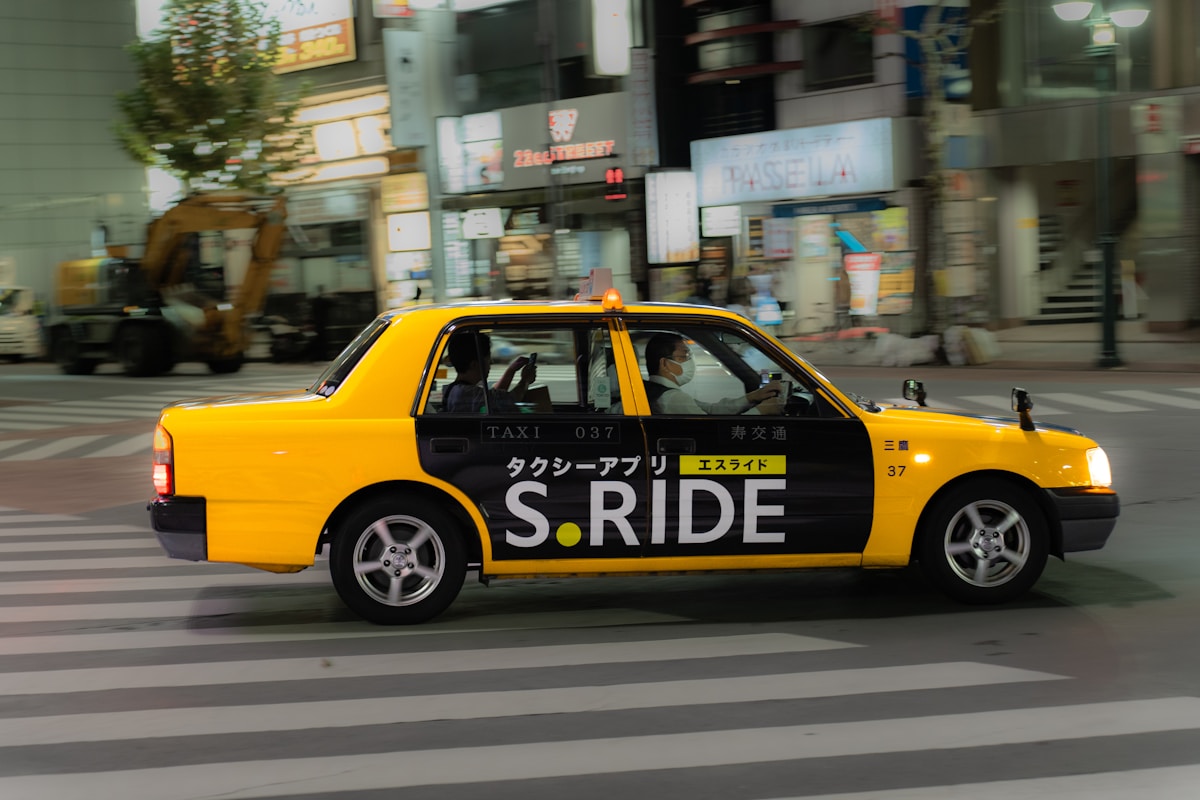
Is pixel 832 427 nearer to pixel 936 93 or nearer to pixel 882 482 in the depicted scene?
pixel 882 482

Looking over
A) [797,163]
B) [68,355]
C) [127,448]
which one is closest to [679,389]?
[127,448]

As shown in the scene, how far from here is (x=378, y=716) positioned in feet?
18.5

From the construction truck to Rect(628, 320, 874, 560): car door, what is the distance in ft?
86.6

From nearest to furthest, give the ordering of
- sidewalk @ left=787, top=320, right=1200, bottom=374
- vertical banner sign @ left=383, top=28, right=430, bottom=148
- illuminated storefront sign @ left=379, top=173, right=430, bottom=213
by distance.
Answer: sidewalk @ left=787, top=320, right=1200, bottom=374 < vertical banner sign @ left=383, top=28, right=430, bottom=148 < illuminated storefront sign @ left=379, top=173, right=430, bottom=213

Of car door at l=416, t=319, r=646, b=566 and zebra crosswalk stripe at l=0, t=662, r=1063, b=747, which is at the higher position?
car door at l=416, t=319, r=646, b=566

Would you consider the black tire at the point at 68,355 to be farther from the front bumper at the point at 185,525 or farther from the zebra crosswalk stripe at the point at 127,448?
the front bumper at the point at 185,525

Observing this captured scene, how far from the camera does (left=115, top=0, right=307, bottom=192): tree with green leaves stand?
4294 centimetres

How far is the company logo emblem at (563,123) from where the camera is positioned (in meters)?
38.8

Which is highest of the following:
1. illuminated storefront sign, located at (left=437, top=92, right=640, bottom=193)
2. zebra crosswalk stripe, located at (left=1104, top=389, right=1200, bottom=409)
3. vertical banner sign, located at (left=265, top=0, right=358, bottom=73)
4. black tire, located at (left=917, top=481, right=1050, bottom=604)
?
vertical banner sign, located at (left=265, top=0, right=358, bottom=73)

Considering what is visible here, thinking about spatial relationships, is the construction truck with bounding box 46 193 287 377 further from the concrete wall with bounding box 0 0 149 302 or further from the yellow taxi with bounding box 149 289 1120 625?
the concrete wall with bounding box 0 0 149 302

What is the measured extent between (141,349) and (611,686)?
27.5 metres

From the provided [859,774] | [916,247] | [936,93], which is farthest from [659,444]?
[916,247]

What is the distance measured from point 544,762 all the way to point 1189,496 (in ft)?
24.3

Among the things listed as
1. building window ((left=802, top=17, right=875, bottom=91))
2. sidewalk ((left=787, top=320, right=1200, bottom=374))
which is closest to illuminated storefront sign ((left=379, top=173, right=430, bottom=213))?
building window ((left=802, top=17, right=875, bottom=91))
